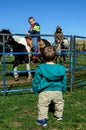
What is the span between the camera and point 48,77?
602cm

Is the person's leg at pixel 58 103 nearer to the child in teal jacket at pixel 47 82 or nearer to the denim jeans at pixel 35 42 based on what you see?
the child in teal jacket at pixel 47 82

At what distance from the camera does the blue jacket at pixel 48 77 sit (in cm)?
600

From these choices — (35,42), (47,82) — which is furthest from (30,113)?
(35,42)

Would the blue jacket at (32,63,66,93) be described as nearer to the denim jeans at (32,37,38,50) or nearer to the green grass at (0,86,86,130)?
the green grass at (0,86,86,130)

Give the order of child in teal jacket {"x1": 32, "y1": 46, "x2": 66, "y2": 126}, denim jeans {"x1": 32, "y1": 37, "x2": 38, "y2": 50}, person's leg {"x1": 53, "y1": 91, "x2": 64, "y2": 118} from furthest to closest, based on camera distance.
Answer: denim jeans {"x1": 32, "y1": 37, "x2": 38, "y2": 50} → person's leg {"x1": 53, "y1": 91, "x2": 64, "y2": 118} → child in teal jacket {"x1": 32, "y1": 46, "x2": 66, "y2": 126}

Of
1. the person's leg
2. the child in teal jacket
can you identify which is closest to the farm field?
the person's leg

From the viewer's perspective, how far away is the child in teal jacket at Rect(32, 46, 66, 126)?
6.00 metres

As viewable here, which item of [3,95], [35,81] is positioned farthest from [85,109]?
[3,95]

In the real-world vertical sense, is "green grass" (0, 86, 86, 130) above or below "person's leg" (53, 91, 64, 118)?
below

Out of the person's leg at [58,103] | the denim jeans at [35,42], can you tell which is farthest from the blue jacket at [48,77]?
the denim jeans at [35,42]

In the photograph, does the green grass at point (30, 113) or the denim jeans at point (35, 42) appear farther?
the denim jeans at point (35, 42)

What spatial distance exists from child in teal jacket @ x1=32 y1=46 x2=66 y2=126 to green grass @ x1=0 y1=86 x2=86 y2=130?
263 mm

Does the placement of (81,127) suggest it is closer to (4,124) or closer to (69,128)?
(69,128)

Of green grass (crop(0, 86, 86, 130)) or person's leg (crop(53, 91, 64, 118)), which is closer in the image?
green grass (crop(0, 86, 86, 130))
